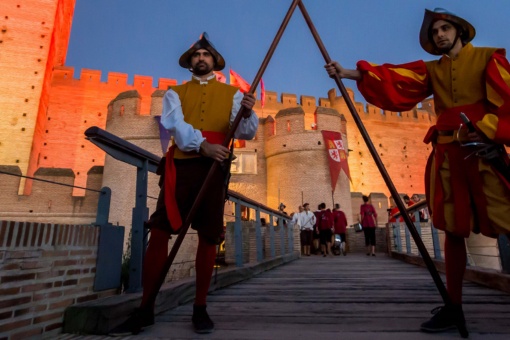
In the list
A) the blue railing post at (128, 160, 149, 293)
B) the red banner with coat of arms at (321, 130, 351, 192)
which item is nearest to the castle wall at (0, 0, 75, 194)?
the red banner with coat of arms at (321, 130, 351, 192)

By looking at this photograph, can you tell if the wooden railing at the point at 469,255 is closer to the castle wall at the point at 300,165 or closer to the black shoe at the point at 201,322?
the black shoe at the point at 201,322

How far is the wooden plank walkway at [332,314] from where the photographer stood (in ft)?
4.97

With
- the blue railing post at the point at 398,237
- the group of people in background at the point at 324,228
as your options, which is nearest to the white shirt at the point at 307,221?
the group of people in background at the point at 324,228

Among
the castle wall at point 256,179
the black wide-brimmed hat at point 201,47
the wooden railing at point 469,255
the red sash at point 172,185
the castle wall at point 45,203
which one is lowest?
the wooden railing at point 469,255

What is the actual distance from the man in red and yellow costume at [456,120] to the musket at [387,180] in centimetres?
8

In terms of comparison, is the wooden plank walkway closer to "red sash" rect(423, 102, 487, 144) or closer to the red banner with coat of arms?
"red sash" rect(423, 102, 487, 144)

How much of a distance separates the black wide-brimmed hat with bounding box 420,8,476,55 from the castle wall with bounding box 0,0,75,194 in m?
20.5

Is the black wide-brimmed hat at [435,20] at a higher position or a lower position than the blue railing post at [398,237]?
higher

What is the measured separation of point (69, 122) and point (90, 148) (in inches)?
93.0

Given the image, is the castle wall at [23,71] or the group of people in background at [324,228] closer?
the group of people in background at [324,228]

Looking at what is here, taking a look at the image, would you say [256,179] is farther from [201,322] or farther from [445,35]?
[201,322]

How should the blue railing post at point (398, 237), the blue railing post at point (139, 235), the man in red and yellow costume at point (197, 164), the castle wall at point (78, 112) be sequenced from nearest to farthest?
1. the man in red and yellow costume at point (197, 164)
2. the blue railing post at point (139, 235)
3. the blue railing post at point (398, 237)
4. the castle wall at point (78, 112)

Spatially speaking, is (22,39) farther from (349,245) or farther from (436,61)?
(436,61)

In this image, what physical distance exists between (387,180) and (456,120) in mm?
445
